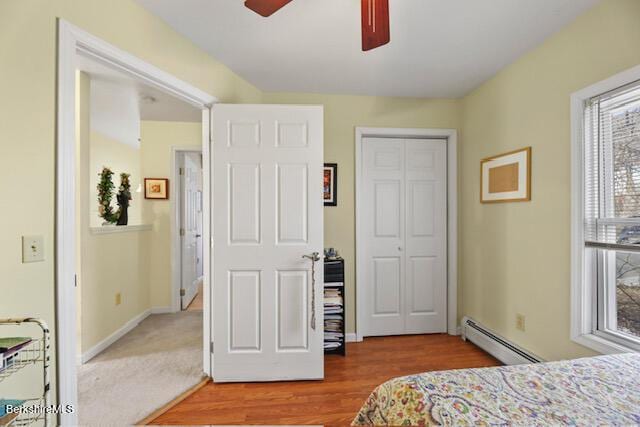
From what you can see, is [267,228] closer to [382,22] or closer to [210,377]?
[210,377]

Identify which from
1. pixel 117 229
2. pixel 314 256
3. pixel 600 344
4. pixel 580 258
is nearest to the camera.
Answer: pixel 600 344

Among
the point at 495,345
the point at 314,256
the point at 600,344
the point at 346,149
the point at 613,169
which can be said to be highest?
the point at 346,149

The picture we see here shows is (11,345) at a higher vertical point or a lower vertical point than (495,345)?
higher

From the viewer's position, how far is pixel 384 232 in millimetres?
3125

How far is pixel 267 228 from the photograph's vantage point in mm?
2283

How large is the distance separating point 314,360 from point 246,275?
0.84m

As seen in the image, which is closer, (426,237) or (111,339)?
(111,339)

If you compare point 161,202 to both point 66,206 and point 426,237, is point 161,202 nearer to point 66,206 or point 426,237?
point 66,206

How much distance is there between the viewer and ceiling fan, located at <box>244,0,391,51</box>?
1.22 m

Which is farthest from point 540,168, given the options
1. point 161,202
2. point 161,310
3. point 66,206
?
point 161,310

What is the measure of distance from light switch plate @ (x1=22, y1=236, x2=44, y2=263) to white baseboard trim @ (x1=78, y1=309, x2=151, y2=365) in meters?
1.78

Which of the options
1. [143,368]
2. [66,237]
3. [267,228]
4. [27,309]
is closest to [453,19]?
[267,228]

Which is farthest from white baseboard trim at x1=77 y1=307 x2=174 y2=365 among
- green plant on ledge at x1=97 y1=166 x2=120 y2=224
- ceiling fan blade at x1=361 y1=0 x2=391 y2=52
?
ceiling fan blade at x1=361 y1=0 x2=391 y2=52

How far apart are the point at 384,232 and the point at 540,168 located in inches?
56.6
